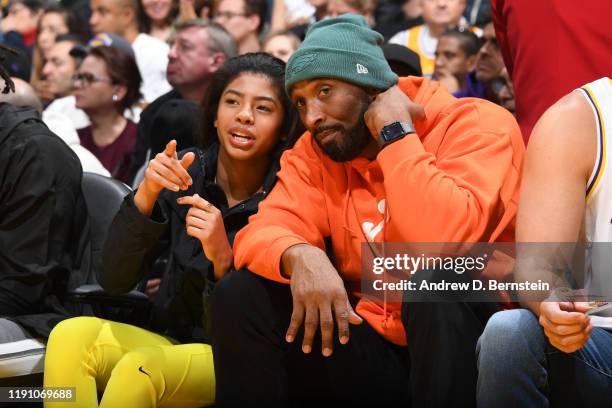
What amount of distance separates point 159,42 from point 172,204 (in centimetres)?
407

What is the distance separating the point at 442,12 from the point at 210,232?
3979 millimetres

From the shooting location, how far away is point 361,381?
2.91m

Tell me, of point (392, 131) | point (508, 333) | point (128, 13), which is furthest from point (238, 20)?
point (508, 333)

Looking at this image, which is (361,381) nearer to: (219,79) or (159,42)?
(219,79)

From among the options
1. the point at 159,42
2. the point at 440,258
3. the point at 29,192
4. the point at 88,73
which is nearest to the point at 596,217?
the point at 440,258

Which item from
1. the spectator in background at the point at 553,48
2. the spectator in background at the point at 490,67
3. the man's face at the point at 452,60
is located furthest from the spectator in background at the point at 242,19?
the spectator in background at the point at 553,48

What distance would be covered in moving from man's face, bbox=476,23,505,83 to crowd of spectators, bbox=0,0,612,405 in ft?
0.03

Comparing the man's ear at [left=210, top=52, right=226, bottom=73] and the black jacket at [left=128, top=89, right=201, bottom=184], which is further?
the man's ear at [left=210, top=52, right=226, bottom=73]

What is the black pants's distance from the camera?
284 centimetres

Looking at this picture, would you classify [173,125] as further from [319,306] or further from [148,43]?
[148,43]

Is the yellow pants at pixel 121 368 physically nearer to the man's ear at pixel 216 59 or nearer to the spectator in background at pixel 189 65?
the spectator in background at pixel 189 65

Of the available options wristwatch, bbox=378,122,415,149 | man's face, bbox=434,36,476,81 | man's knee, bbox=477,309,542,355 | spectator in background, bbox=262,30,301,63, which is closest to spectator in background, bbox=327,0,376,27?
spectator in background, bbox=262,30,301,63

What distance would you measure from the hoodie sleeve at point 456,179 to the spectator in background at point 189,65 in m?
2.54

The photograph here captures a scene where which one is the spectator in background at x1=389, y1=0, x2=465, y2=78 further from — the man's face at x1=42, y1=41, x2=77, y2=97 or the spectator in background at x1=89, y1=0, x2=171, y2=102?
the man's face at x1=42, y1=41, x2=77, y2=97
